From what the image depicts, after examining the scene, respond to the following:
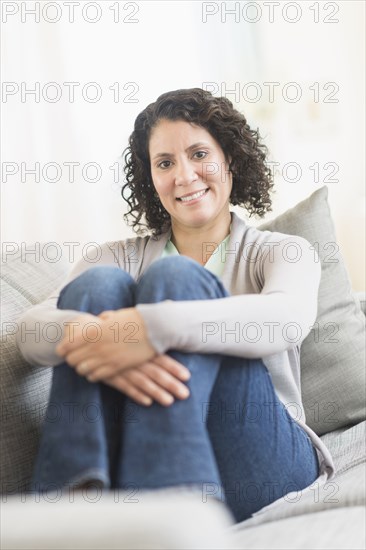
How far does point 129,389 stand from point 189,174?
0.60 m

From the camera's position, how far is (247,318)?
113 cm

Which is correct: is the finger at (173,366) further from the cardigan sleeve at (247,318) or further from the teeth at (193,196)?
the teeth at (193,196)

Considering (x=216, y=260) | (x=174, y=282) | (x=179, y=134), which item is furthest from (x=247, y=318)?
(x=179, y=134)

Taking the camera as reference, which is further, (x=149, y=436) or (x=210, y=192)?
(x=210, y=192)

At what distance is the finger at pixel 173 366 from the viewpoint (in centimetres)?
103

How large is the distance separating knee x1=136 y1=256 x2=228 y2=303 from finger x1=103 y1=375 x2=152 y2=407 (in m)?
0.12

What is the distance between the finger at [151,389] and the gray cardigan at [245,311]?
50 millimetres

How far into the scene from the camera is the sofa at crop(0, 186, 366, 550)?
47 centimetres

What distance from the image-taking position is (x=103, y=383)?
3.50 feet

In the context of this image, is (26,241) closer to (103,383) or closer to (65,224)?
(65,224)

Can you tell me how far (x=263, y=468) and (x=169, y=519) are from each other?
2.29 feet

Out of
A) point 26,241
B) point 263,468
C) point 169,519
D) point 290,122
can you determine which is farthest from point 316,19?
point 169,519

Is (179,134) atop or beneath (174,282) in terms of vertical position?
atop

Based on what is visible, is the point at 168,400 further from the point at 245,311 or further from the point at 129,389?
the point at 245,311
